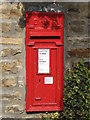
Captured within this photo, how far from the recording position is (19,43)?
511 cm

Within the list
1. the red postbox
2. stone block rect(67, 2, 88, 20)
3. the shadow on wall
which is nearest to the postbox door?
the red postbox

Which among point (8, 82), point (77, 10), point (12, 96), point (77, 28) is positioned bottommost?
point (12, 96)

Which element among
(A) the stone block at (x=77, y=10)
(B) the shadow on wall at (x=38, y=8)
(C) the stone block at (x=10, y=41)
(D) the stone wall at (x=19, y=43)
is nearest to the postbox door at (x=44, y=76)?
(D) the stone wall at (x=19, y=43)

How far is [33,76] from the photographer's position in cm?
511

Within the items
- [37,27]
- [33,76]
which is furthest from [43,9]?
[33,76]

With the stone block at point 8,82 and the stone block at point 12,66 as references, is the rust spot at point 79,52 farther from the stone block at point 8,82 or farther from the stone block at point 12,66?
the stone block at point 8,82

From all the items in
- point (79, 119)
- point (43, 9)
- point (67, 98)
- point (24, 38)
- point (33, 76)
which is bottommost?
point (79, 119)

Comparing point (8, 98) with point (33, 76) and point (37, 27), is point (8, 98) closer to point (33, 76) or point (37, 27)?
point (33, 76)

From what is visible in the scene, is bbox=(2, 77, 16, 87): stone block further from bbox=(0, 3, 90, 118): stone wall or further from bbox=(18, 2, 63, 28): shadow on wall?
bbox=(18, 2, 63, 28): shadow on wall

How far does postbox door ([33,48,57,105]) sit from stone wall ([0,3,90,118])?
0.21 meters

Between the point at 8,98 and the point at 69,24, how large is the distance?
5.08 feet

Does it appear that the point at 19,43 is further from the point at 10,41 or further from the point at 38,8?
the point at 38,8

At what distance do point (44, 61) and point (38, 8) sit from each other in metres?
0.84

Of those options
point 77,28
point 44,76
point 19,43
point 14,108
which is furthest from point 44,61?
point 14,108
